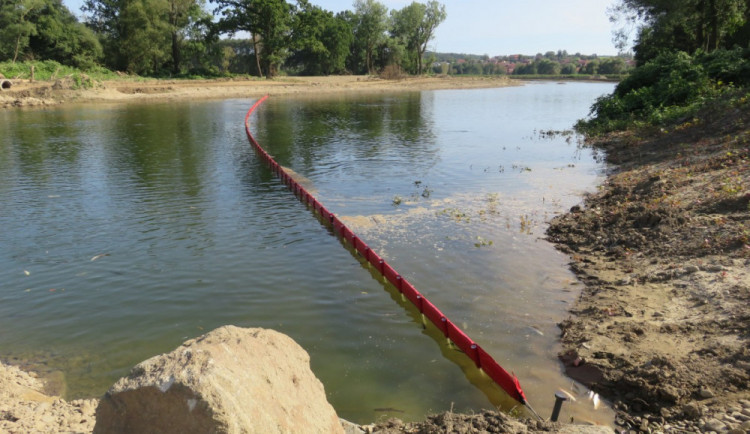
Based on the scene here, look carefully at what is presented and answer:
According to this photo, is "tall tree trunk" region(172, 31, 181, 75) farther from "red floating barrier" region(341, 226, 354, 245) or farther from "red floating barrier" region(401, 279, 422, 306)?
"red floating barrier" region(401, 279, 422, 306)

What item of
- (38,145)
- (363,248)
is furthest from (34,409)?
(38,145)

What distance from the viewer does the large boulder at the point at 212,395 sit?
3.39 m

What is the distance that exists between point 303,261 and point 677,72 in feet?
74.8

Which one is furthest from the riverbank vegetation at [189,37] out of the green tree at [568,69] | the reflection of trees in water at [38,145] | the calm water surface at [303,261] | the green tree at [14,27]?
the green tree at [568,69]

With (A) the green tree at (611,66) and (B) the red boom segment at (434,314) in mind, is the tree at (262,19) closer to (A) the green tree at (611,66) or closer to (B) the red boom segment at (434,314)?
(B) the red boom segment at (434,314)

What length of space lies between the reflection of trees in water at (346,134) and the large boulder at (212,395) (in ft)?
50.4

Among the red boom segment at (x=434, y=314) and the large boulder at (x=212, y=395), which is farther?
the red boom segment at (x=434, y=314)

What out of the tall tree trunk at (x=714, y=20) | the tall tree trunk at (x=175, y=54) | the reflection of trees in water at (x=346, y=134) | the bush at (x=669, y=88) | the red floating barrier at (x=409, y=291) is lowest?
the red floating barrier at (x=409, y=291)

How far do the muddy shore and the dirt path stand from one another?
0.05 feet

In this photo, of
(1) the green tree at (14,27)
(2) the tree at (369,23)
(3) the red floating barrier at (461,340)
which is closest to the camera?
(3) the red floating barrier at (461,340)

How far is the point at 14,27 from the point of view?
47406 millimetres

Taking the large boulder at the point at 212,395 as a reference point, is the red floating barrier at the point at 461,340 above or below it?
below

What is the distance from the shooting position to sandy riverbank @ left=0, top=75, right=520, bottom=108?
132 feet

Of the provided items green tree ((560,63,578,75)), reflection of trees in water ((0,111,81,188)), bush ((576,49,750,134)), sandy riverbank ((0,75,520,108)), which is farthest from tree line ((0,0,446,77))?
green tree ((560,63,578,75))
